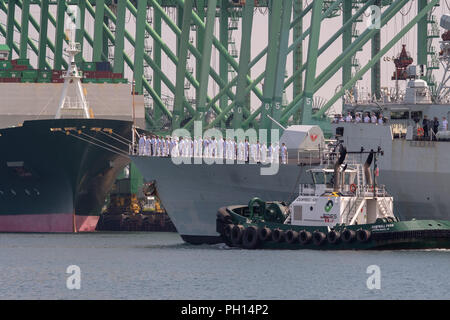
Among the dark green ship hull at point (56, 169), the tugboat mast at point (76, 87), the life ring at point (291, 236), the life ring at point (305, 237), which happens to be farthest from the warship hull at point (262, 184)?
the tugboat mast at point (76, 87)

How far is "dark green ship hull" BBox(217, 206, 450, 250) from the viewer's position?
170ft

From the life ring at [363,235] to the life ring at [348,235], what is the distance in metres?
0.19

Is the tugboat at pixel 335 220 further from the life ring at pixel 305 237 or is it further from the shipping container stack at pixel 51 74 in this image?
the shipping container stack at pixel 51 74

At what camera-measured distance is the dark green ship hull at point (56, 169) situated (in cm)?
8025

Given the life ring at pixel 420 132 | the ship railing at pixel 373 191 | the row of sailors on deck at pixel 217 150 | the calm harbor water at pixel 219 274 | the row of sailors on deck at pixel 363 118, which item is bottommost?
the calm harbor water at pixel 219 274

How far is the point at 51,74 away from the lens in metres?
95.8

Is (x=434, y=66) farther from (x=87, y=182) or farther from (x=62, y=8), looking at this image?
(x=62, y=8)

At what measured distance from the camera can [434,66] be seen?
78.6 m

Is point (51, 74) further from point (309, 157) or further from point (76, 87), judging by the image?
point (309, 157)

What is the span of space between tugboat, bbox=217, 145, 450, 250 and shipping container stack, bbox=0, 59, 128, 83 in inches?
1505

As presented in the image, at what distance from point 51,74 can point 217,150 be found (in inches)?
1409
